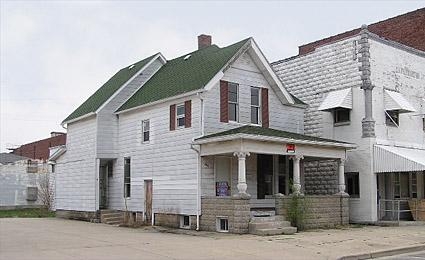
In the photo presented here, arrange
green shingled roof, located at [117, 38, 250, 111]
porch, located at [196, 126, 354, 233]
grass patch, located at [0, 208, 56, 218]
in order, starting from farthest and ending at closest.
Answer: grass patch, located at [0, 208, 56, 218] → green shingled roof, located at [117, 38, 250, 111] → porch, located at [196, 126, 354, 233]

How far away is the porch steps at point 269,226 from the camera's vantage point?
21.0 metres

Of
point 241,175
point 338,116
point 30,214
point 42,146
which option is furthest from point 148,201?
point 42,146

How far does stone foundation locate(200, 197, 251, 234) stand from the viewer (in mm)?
21344

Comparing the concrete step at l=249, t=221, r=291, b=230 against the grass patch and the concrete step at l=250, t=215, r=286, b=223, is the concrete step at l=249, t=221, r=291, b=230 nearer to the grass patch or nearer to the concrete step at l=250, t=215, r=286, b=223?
the concrete step at l=250, t=215, r=286, b=223

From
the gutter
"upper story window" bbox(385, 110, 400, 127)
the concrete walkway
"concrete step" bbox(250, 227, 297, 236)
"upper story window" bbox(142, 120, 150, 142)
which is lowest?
the concrete walkway

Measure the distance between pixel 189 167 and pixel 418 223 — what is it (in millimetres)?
11230

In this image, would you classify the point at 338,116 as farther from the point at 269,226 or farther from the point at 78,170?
the point at 78,170

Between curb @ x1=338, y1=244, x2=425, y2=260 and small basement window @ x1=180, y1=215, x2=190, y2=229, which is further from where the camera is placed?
small basement window @ x1=180, y1=215, x2=190, y2=229

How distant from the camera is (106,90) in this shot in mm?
33250

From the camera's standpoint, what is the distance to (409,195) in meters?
29.5

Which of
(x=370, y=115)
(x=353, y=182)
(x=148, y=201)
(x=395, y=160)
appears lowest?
(x=148, y=201)

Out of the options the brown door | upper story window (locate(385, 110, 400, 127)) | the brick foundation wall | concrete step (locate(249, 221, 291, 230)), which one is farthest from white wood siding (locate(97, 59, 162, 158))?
upper story window (locate(385, 110, 400, 127))

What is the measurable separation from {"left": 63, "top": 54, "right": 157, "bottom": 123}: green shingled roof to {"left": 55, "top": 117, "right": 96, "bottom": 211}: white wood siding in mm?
633

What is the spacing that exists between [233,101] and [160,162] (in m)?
4.39
